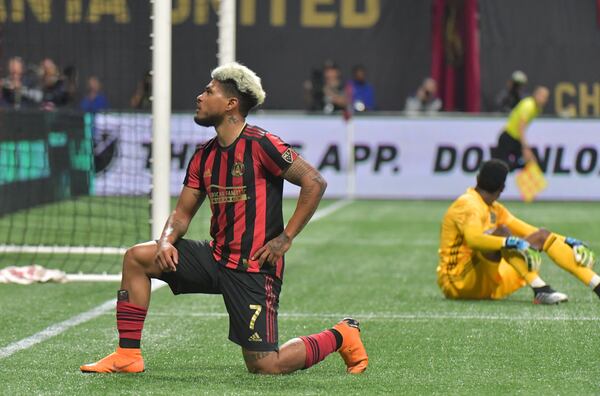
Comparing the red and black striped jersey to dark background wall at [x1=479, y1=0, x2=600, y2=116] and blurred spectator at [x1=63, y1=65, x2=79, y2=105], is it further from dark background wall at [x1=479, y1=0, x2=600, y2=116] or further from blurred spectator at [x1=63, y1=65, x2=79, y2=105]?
dark background wall at [x1=479, y1=0, x2=600, y2=116]

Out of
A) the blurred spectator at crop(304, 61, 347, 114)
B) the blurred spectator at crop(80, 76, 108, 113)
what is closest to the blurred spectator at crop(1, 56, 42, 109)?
the blurred spectator at crop(80, 76, 108, 113)

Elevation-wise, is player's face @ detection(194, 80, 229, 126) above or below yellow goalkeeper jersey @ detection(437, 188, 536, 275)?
above

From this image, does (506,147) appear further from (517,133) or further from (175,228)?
(175,228)

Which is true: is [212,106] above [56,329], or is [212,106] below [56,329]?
above

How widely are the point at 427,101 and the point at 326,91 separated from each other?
1.93 m

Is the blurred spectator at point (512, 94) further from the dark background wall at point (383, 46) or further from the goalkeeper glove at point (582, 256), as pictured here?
the goalkeeper glove at point (582, 256)

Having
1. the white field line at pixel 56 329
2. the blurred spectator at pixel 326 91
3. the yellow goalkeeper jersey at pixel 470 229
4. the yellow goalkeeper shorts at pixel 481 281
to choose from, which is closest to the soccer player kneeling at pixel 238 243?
the white field line at pixel 56 329

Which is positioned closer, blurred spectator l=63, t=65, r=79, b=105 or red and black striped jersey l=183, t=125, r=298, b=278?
red and black striped jersey l=183, t=125, r=298, b=278

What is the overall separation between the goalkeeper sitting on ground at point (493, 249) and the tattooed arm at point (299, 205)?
3154mm

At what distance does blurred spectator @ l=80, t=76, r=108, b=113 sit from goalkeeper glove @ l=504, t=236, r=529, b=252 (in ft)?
51.8

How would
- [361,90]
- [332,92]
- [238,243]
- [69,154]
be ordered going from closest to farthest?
[238,243]
[69,154]
[332,92]
[361,90]

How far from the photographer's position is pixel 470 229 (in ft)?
34.3

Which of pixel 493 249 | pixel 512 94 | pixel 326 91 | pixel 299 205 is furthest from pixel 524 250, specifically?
pixel 326 91

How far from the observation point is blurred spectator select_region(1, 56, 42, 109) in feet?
69.6
